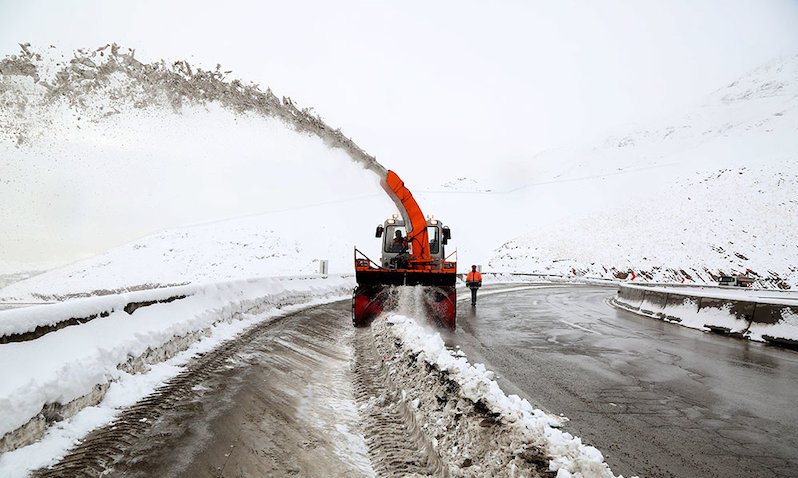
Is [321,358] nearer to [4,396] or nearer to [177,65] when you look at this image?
[4,396]

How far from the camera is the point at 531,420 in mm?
3850

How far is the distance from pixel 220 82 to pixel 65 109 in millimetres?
3541

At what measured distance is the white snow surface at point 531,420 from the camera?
3.15 m

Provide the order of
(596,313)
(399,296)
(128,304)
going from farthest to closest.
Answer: (596,313), (399,296), (128,304)

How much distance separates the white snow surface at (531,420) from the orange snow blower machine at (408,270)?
524cm

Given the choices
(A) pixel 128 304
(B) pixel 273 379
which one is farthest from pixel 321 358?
(A) pixel 128 304

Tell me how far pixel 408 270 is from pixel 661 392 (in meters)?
6.69

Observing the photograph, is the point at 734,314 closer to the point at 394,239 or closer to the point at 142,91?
the point at 394,239

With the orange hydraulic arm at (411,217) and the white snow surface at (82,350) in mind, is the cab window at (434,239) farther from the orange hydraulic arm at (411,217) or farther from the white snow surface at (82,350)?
the white snow surface at (82,350)

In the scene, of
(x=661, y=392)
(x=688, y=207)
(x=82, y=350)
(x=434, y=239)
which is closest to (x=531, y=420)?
(x=661, y=392)

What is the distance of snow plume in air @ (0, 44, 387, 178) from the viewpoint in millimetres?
10328

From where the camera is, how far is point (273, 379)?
6.25m

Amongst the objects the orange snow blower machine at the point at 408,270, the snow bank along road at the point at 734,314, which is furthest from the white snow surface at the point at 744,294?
the orange snow blower machine at the point at 408,270

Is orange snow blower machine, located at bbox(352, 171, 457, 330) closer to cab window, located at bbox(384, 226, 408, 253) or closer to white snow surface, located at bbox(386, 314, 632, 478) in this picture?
cab window, located at bbox(384, 226, 408, 253)
